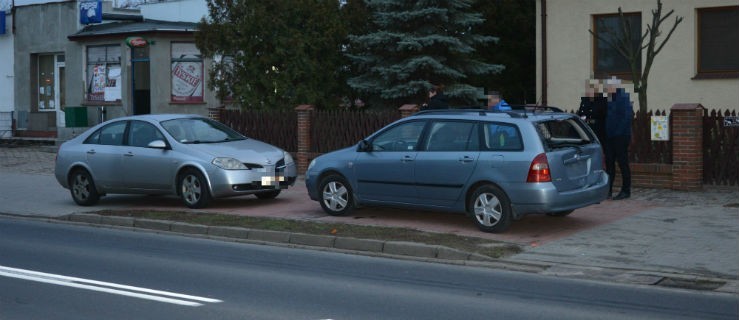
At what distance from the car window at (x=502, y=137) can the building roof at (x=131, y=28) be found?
64.7 ft

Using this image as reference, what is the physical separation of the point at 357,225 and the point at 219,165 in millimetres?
2970

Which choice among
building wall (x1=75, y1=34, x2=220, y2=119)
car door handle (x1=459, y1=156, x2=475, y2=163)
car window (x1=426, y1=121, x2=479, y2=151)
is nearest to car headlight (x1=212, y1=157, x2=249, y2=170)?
car window (x1=426, y1=121, x2=479, y2=151)

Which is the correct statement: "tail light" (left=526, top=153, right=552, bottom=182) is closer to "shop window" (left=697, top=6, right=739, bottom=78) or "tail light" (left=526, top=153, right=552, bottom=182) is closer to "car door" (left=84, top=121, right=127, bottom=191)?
"car door" (left=84, top=121, right=127, bottom=191)

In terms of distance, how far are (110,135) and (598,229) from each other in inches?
330

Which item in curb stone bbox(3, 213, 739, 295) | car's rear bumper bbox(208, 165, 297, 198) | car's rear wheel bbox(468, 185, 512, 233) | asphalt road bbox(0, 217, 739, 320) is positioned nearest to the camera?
asphalt road bbox(0, 217, 739, 320)

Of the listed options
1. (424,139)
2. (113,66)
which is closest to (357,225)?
(424,139)

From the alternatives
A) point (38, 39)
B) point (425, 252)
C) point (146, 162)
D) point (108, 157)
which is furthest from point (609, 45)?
point (38, 39)

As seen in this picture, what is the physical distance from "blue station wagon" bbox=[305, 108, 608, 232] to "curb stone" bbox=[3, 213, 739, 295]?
1440mm

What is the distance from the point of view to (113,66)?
32.7 meters

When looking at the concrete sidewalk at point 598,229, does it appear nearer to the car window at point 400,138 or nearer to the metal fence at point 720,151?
the metal fence at point 720,151

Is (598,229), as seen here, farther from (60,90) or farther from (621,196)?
(60,90)

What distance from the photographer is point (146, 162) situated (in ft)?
50.9

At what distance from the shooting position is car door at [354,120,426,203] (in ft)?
43.1

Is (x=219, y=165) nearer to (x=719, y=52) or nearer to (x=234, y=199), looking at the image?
(x=234, y=199)
